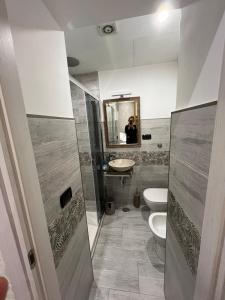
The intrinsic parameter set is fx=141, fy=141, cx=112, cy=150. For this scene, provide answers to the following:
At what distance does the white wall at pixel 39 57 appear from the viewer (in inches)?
24.5

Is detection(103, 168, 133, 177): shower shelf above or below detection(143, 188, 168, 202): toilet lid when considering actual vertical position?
above

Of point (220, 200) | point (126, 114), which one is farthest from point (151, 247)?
point (126, 114)

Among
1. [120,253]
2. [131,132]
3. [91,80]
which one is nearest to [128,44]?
[91,80]

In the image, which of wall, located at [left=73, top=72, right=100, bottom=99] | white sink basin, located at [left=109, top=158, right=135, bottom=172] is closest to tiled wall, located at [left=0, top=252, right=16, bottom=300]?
white sink basin, located at [left=109, top=158, right=135, bottom=172]

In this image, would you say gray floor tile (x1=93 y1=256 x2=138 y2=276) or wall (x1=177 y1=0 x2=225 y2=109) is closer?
wall (x1=177 y1=0 x2=225 y2=109)

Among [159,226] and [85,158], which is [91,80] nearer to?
[85,158]

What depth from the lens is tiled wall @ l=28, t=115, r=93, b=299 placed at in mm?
737

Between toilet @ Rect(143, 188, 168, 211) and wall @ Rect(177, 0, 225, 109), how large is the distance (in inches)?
57.6

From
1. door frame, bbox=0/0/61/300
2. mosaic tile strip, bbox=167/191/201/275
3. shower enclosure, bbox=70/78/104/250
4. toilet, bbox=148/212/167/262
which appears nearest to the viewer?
door frame, bbox=0/0/61/300

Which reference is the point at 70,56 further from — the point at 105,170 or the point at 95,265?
the point at 95,265

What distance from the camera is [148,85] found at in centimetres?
221

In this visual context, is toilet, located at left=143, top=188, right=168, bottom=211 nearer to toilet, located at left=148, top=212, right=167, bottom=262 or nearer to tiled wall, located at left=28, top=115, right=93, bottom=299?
toilet, located at left=148, top=212, right=167, bottom=262

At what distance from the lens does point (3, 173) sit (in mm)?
486

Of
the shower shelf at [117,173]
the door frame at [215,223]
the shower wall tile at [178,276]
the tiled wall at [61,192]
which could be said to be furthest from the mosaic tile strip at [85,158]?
the door frame at [215,223]
